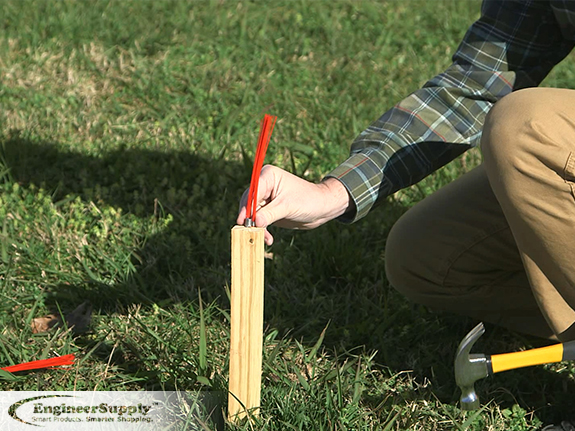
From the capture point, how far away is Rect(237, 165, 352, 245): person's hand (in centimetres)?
178

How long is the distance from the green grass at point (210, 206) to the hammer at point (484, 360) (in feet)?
0.42

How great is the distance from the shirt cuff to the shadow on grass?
0.45 meters

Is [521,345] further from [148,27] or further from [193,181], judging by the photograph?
[148,27]

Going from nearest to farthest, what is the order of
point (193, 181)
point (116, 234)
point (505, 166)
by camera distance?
point (505, 166) < point (116, 234) < point (193, 181)

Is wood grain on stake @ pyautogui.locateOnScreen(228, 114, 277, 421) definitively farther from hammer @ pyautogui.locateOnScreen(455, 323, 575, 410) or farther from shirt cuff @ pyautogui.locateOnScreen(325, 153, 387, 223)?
hammer @ pyautogui.locateOnScreen(455, 323, 575, 410)

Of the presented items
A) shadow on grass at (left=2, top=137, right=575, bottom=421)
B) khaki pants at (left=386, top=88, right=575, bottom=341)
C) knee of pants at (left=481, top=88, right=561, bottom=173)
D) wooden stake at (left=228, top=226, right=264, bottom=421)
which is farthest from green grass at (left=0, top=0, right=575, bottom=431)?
knee of pants at (left=481, top=88, right=561, bottom=173)

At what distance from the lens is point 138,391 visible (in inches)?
83.7

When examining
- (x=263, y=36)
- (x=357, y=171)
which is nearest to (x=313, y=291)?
(x=357, y=171)

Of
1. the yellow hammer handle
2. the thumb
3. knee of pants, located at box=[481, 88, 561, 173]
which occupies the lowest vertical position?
the yellow hammer handle

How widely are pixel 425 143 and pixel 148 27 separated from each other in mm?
2489

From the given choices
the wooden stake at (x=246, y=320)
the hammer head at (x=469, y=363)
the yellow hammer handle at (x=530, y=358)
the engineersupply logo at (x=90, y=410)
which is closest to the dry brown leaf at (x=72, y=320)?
the engineersupply logo at (x=90, y=410)

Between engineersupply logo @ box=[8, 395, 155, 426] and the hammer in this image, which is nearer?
the hammer

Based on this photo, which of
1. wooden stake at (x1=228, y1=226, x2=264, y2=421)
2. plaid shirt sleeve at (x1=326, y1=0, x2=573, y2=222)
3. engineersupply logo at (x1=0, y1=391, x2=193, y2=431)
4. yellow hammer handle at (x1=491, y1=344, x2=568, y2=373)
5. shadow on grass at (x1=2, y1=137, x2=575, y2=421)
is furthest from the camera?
shadow on grass at (x1=2, y1=137, x2=575, y2=421)

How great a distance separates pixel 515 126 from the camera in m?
1.72
